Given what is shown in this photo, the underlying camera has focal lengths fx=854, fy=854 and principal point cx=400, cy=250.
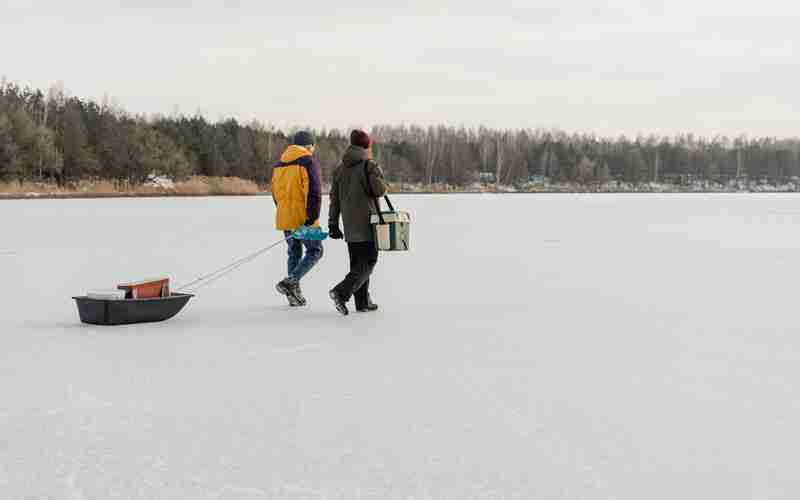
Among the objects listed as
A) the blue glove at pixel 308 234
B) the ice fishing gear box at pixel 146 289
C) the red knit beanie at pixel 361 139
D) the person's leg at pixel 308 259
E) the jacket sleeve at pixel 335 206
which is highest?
the red knit beanie at pixel 361 139

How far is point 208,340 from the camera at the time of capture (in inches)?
244

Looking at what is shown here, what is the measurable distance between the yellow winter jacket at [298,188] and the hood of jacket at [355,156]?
30cm

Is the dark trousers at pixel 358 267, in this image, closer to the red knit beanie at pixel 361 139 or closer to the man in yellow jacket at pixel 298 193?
the man in yellow jacket at pixel 298 193

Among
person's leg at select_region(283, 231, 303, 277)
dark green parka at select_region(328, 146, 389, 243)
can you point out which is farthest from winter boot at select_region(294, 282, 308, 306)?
dark green parka at select_region(328, 146, 389, 243)

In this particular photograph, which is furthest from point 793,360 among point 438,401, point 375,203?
point 375,203

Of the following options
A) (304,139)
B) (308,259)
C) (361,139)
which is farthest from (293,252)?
(361,139)

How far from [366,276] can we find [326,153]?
9516 cm

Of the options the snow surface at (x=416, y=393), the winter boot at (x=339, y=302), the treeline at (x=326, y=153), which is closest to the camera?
the snow surface at (x=416, y=393)

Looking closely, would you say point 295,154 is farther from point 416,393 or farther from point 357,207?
point 416,393

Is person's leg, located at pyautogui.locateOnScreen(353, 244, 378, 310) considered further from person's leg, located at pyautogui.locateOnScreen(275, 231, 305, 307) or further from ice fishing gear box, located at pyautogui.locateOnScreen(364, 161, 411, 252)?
person's leg, located at pyautogui.locateOnScreen(275, 231, 305, 307)

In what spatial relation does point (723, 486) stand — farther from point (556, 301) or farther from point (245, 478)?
point (556, 301)

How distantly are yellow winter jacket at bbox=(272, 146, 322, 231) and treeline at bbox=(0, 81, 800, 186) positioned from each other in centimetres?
4814

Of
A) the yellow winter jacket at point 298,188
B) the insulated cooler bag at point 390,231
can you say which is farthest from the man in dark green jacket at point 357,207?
the yellow winter jacket at point 298,188

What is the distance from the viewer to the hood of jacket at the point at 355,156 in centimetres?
736
